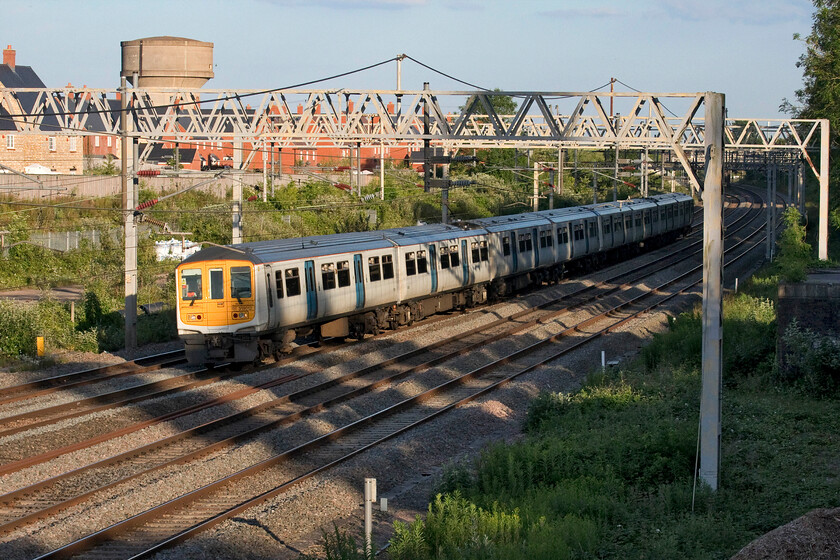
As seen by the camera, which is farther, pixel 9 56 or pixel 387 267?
pixel 9 56

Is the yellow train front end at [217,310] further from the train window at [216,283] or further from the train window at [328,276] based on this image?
the train window at [328,276]

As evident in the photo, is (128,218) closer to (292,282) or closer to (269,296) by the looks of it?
(292,282)

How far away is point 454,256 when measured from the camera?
25391 millimetres

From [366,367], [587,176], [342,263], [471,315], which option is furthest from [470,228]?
[587,176]

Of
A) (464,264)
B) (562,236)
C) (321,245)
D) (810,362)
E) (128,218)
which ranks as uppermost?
(128,218)

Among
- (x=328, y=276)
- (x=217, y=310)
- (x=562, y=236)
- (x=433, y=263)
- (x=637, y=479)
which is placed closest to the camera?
(x=637, y=479)

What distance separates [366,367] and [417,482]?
7121 millimetres

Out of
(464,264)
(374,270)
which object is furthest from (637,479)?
(464,264)

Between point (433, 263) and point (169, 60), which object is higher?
point (169, 60)

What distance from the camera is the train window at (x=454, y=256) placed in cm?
2520

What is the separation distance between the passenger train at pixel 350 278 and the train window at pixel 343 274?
2cm

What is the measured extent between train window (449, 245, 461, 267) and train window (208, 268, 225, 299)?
8.32 meters

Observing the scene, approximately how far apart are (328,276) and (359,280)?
3.78 ft

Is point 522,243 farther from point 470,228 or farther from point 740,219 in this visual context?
point 740,219
